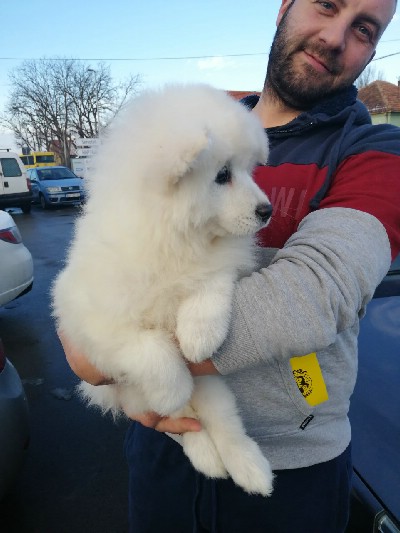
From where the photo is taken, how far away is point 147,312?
132 centimetres

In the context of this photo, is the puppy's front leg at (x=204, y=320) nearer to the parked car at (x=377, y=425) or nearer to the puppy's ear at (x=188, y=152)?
the puppy's ear at (x=188, y=152)

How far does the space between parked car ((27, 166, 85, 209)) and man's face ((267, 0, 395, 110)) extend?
17648mm

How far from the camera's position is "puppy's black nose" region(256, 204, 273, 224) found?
53.8 inches

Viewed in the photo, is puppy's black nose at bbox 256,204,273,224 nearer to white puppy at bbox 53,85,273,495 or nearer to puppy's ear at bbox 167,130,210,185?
white puppy at bbox 53,85,273,495

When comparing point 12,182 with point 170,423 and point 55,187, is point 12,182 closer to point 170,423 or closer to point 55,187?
point 55,187

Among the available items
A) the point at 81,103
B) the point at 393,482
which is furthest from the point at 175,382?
the point at 81,103

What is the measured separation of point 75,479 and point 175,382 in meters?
2.34

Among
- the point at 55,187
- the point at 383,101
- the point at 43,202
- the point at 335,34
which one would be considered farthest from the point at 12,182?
the point at 383,101

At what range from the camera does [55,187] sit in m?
19.2

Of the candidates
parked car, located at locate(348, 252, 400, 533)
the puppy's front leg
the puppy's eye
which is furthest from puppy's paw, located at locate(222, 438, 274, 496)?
the puppy's eye

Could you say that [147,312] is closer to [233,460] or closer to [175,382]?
[175,382]

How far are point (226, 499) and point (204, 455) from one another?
8.6 inches

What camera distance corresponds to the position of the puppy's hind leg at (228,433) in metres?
1.38

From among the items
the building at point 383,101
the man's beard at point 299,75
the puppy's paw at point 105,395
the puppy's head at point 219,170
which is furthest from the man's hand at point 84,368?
the building at point 383,101
